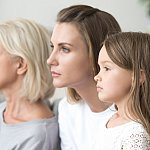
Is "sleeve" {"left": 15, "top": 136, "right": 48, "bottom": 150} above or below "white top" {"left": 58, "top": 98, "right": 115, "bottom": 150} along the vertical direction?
below

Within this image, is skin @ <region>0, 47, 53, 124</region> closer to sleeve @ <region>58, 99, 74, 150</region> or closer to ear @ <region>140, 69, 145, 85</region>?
sleeve @ <region>58, 99, 74, 150</region>

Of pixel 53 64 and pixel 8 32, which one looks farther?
pixel 8 32

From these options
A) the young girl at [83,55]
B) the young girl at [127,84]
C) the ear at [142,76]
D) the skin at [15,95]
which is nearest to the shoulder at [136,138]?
the young girl at [127,84]

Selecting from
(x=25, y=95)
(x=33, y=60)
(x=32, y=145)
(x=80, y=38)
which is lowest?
(x=32, y=145)

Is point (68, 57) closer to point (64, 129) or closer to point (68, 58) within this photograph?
point (68, 58)

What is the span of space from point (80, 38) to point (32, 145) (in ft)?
1.34

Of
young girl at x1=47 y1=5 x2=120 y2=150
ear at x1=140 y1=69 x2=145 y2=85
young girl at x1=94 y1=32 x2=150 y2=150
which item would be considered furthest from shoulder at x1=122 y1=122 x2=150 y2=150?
young girl at x1=47 y1=5 x2=120 y2=150

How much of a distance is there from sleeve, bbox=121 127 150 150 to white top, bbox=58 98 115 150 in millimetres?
326

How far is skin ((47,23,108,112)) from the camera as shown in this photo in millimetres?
1227

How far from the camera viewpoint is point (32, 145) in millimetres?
1344

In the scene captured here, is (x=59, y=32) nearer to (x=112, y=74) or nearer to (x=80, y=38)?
(x=80, y=38)

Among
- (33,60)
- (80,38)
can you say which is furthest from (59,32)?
(33,60)

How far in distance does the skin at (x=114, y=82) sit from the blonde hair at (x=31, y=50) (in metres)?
0.42

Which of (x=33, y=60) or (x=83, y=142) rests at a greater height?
(x=33, y=60)
